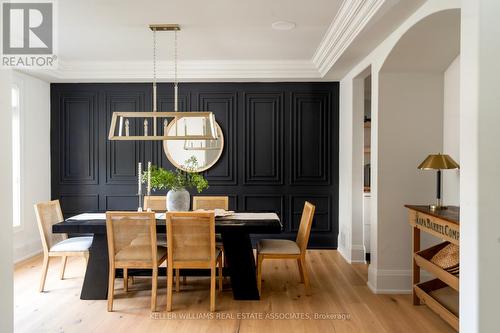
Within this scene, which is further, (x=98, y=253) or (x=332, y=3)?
(x=98, y=253)

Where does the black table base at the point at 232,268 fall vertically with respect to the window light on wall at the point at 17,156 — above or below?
below

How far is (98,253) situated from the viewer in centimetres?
357

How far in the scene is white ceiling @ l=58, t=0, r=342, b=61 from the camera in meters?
3.30

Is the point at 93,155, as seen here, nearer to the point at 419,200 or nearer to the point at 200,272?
the point at 200,272

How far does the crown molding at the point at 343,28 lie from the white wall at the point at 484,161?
48.2 inches

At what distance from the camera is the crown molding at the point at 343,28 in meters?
2.99

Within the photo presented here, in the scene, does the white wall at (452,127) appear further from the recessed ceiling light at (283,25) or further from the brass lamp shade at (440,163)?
the recessed ceiling light at (283,25)

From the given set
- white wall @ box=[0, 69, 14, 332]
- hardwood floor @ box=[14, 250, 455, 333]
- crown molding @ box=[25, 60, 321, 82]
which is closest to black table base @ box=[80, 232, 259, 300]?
hardwood floor @ box=[14, 250, 455, 333]

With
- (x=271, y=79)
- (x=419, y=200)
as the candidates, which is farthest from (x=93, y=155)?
(x=419, y=200)

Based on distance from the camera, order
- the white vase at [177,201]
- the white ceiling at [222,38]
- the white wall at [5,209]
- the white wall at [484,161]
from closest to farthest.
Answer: the white wall at [5,209], the white wall at [484,161], the white ceiling at [222,38], the white vase at [177,201]

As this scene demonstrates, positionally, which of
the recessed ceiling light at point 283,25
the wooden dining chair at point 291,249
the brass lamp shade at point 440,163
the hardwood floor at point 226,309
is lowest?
the hardwood floor at point 226,309

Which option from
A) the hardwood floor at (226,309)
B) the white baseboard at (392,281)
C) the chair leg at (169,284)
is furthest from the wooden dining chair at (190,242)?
the white baseboard at (392,281)

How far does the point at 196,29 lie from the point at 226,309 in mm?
2756

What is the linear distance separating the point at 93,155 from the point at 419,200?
4.49 meters
